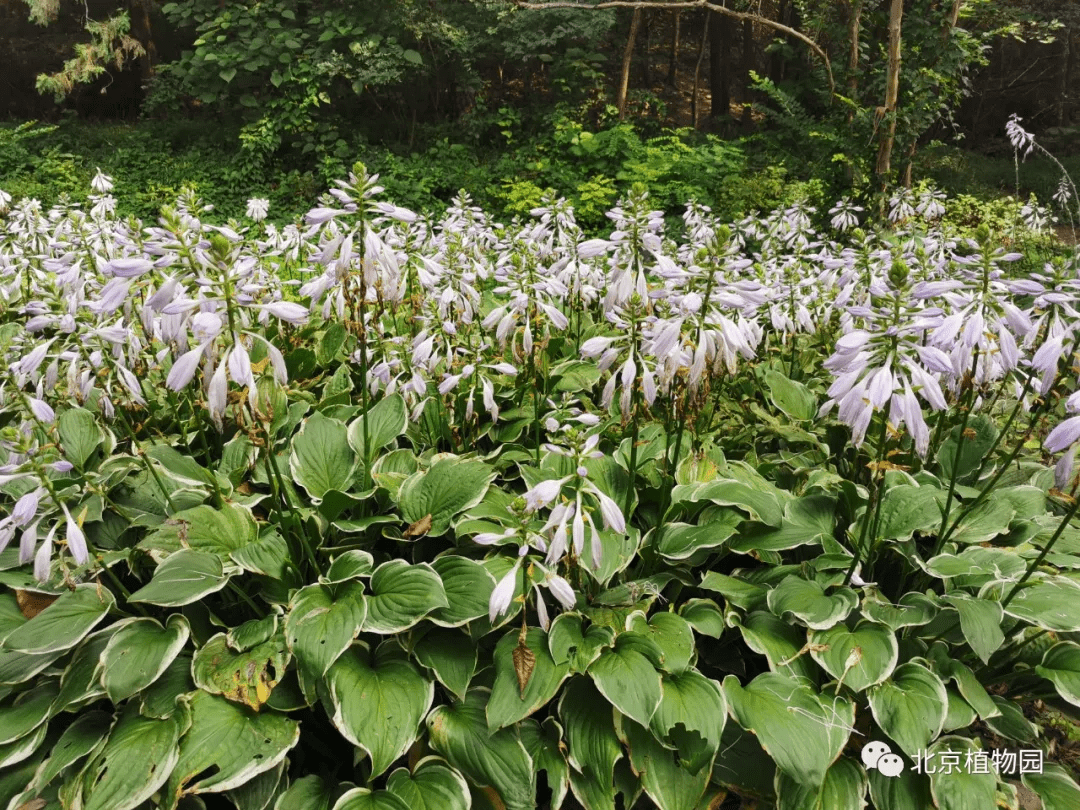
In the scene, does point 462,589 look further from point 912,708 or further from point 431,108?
point 431,108

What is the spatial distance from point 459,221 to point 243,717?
324 centimetres

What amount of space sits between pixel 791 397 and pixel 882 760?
1.86m

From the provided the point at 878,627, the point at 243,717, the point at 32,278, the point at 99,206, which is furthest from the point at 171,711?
the point at 99,206

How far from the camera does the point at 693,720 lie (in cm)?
215

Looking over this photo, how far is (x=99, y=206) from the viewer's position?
13.4 feet

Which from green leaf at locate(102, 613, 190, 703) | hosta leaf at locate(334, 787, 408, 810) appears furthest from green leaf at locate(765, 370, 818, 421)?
green leaf at locate(102, 613, 190, 703)

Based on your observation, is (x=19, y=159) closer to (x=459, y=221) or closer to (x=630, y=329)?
(x=459, y=221)

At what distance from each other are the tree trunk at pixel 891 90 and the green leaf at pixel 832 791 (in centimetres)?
650

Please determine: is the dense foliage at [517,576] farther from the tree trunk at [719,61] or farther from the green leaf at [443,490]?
the tree trunk at [719,61]

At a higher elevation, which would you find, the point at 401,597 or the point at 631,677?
the point at 401,597

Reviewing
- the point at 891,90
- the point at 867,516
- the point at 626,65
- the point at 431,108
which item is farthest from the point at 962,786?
the point at 431,108

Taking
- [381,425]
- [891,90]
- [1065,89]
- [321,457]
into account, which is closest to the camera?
[321,457]

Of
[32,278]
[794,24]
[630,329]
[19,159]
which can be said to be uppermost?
[794,24]

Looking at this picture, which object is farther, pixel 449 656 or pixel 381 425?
pixel 381 425
